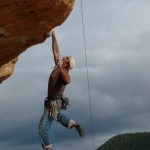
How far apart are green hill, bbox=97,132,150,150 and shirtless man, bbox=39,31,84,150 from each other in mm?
150696

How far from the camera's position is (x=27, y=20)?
12023mm

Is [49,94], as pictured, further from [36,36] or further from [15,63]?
[15,63]

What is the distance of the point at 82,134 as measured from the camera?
12625 mm

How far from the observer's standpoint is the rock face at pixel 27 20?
11250mm

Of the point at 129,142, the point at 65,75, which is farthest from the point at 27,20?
the point at 129,142

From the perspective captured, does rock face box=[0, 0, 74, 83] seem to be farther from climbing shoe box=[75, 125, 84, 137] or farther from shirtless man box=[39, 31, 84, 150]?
climbing shoe box=[75, 125, 84, 137]

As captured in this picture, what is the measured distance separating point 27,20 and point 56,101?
2.40 meters

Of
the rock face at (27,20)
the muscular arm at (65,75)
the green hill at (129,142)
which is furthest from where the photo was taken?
the green hill at (129,142)

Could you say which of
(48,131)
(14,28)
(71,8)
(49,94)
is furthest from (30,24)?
(48,131)

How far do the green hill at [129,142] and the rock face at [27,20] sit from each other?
151 meters

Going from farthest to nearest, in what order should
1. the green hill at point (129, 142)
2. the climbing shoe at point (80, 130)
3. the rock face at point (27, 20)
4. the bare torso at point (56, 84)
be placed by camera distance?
the green hill at point (129, 142) < the climbing shoe at point (80, 130) < the bare torso at point (56, 84) < the rock face at point (27, 20)

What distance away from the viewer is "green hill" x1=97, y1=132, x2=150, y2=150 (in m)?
164

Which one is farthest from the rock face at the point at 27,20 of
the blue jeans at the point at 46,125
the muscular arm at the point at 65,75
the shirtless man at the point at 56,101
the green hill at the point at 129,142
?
the green hill at the point at 129,142

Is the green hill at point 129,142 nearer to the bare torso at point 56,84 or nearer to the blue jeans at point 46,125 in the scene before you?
the blue jeans at point 46,125
